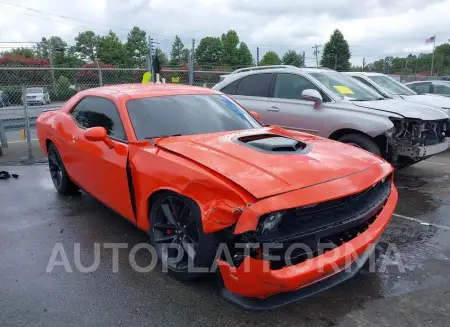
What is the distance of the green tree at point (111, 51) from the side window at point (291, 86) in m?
46.2

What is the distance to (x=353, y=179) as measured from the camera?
2758 mm

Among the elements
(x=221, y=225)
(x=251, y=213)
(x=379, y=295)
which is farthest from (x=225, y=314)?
(x=379, y=295)

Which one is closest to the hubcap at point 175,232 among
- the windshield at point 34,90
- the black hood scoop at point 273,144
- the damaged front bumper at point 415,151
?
the black hood scoop at point 273,144

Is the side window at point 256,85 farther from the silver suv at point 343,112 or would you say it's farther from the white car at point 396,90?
the white car at point 396,90

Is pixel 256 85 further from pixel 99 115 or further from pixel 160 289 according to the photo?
pixel 160 289

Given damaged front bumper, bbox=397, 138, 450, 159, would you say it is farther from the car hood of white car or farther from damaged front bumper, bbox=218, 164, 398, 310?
damaged front bumper, bbox=218, 164, 398, 310

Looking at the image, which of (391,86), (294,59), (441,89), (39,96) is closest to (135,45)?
(294,59)

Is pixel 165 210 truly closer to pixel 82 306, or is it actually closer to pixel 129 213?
pixel 129 213

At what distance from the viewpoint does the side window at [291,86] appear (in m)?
6.26

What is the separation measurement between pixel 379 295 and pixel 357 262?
0.35 metres

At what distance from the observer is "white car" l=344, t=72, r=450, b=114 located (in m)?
8.01

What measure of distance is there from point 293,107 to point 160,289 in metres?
4.04

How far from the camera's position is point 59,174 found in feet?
17.5

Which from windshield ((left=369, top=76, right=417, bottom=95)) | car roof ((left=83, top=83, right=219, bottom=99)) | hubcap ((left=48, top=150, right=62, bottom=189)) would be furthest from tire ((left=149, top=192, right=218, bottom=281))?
windshield ((left=369, top=76, right=417, bottom=95))
